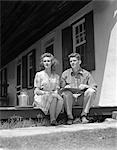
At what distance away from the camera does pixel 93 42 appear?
5824mm

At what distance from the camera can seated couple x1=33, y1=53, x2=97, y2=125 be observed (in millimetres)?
4051

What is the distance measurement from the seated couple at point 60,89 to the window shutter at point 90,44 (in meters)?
1.18

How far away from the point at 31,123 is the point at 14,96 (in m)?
7.12

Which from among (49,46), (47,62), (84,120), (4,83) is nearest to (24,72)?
(49,46)

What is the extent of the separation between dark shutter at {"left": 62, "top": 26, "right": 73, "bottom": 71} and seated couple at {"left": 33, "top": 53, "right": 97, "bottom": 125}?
6.98 ft

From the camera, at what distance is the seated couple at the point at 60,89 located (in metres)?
4.05

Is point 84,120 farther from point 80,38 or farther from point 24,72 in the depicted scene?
point 24,72

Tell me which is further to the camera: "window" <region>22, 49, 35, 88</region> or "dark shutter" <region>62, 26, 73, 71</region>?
"window" <region>22, 49, 35, 88</region>

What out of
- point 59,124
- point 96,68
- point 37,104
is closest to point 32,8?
point 96,68

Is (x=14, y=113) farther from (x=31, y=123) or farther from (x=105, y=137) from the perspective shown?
(x=105, y=137)

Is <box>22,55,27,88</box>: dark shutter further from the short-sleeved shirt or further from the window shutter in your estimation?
the short-sleeved shirt

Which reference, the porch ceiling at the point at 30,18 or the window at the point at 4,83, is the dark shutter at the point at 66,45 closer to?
the porch ceiling at the point at 30,18

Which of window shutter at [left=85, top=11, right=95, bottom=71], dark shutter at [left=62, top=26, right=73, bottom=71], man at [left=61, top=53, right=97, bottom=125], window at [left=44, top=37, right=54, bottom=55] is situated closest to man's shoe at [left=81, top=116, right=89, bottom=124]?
man at [left=61, top=53, right=97, bottom=125]

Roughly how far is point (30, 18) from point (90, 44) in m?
1.92
